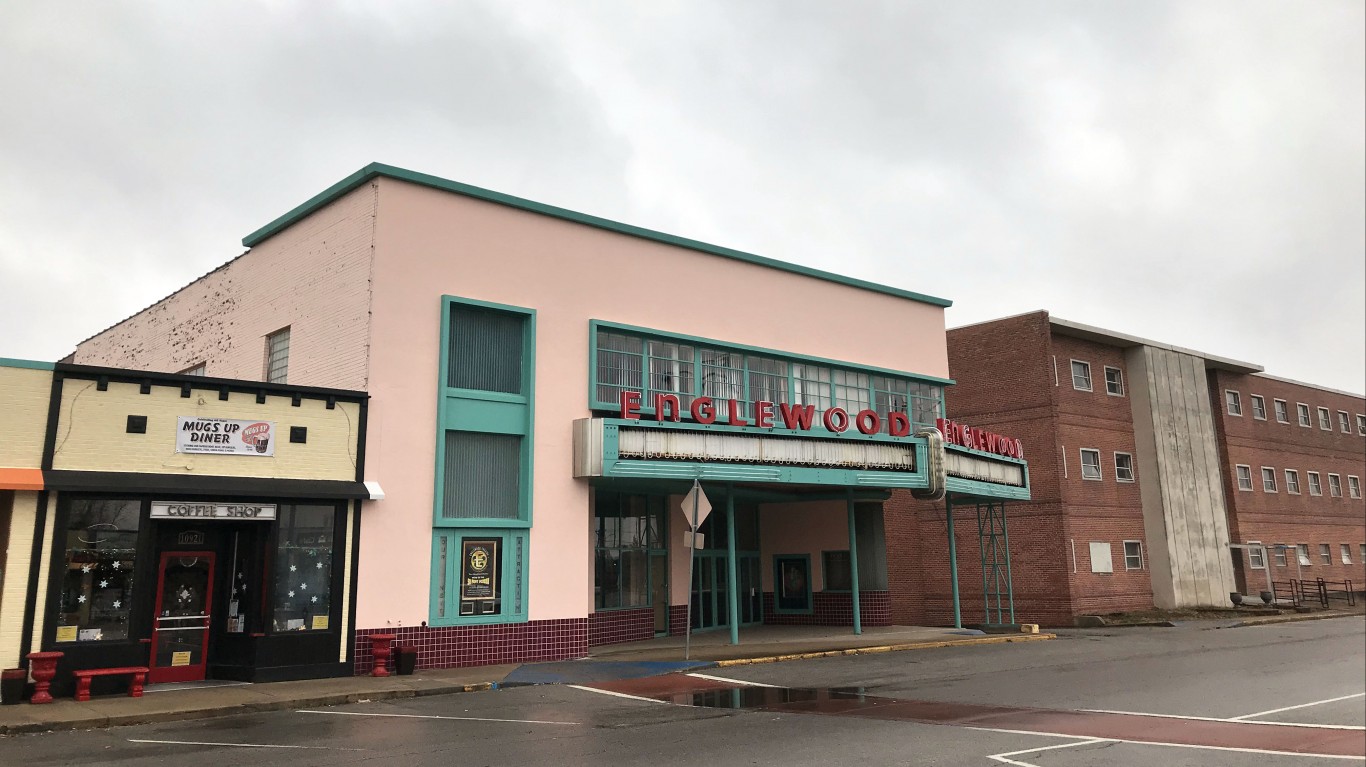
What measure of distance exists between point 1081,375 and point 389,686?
3258 cm

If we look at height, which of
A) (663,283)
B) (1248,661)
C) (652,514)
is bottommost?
(1248,661)

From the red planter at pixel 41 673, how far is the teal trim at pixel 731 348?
11.2 m

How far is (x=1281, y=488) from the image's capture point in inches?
1922

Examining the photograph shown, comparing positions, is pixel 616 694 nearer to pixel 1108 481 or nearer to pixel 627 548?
pixel 627 548

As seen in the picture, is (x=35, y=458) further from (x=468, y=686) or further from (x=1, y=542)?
(x=468, y=686)

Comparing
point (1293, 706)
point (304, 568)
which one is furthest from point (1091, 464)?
point (304, 568)

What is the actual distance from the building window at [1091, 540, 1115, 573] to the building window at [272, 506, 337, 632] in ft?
97.9

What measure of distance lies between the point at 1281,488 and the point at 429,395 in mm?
46105

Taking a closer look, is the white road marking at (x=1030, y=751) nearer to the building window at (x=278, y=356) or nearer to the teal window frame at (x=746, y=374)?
the teal window frame at (x=746, y=374)

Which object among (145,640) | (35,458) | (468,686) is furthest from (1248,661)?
(35,458)

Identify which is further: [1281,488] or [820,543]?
[1281,488]

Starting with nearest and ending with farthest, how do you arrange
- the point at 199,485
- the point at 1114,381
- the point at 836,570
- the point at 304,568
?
the point at 199,485 < the point at 304,568 < the point at 836,570 < the point at 1114,381

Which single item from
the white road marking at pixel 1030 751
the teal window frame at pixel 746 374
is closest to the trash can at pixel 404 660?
the teal window frame at pixel 746 374

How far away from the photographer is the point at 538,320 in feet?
70.0
